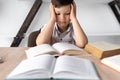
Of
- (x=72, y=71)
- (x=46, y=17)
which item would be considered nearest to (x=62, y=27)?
(x=72, y=71)

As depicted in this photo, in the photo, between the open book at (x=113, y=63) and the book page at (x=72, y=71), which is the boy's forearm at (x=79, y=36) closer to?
the open book at (x=113, y=63)

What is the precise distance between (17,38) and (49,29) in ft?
3.32

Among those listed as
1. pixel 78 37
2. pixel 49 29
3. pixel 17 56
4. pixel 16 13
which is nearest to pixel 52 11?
pixel 49 29

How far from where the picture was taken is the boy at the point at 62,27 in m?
1.47

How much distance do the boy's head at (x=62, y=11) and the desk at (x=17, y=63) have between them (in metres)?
0.38

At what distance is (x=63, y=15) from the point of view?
1.47 metres

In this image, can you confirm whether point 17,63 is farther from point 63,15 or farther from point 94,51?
point 63,15

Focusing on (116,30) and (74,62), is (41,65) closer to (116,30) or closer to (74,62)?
(74,62)

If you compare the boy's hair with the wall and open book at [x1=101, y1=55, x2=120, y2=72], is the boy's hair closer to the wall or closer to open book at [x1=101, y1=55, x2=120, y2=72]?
open book at [x1=101, y1=55, x2=120, y2=72]

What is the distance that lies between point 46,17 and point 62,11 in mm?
1120

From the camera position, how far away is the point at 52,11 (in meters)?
1.57

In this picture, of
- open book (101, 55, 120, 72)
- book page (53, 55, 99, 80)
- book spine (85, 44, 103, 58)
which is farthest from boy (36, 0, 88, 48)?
book page (53, 55, 99, 80)

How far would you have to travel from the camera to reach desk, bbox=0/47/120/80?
2.77 feet

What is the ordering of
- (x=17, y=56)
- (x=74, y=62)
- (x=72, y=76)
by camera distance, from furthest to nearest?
(x=17, y=56) < (x=74, y=62) < (x=72, y=76)
